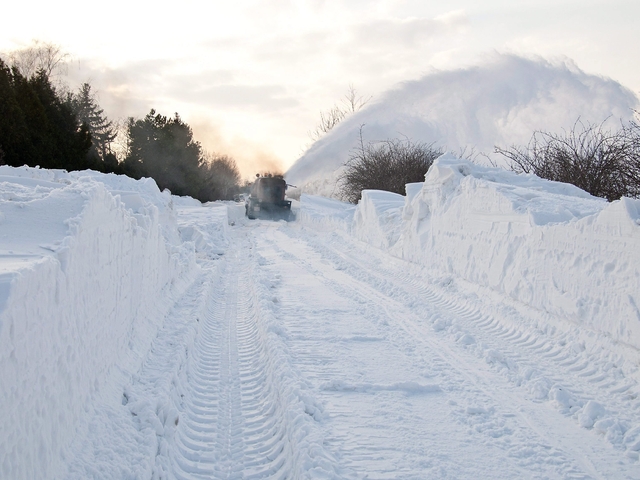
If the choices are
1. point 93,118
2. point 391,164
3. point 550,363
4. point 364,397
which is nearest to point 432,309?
point 550,363

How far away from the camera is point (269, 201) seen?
29.4 m

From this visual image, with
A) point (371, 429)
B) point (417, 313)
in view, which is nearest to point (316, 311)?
point (417, 313)

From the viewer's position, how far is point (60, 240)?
11.9 feet

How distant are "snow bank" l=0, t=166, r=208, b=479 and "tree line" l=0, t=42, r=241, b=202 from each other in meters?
16.4

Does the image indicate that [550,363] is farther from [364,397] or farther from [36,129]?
[36,129]

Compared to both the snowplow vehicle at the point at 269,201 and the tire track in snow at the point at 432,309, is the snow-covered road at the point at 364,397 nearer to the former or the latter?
the tire track in snow at the point at 432,309

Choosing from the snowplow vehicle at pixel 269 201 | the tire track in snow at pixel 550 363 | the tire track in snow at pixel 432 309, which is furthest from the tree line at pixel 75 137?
the tire track in snow at pixel 550 363

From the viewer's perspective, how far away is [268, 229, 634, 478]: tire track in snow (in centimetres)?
383

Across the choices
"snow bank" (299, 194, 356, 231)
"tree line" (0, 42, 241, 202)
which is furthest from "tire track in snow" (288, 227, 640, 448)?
"tree line" (0, 42, 241, 202)

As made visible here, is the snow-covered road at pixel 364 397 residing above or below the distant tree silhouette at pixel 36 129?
below

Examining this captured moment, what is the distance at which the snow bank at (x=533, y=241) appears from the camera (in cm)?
559

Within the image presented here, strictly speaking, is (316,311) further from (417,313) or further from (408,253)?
(408,253)

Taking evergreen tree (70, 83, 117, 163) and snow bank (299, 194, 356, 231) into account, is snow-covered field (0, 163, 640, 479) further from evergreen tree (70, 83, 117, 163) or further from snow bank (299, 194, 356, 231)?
evergreen tree (70, 83, 117, 163)

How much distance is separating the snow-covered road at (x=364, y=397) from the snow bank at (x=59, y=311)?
33cm
